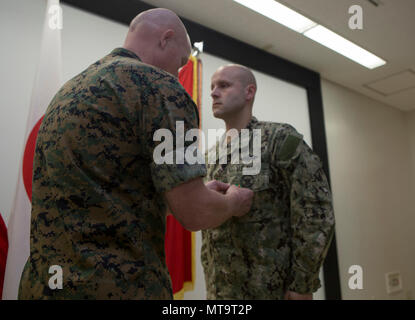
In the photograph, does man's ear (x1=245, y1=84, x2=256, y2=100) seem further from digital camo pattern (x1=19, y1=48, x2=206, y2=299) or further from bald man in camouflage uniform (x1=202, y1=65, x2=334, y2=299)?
digital camo pattern (x1=19, y1=48, x2=206, y2=299)

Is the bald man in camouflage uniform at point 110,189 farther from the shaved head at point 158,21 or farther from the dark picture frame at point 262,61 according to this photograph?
the dark picture frame at point 262,61

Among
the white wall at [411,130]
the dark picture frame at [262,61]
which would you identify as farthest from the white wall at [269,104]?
the white wall at [411,130]

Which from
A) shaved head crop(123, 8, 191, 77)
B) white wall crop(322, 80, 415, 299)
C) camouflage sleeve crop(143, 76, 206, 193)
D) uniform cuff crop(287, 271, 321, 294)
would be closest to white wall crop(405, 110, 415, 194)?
white wall crop(322, 80, 415, 299)

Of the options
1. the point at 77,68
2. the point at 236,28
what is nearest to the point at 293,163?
the point at 77,68

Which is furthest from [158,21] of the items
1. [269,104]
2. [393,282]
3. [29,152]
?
[393,282]

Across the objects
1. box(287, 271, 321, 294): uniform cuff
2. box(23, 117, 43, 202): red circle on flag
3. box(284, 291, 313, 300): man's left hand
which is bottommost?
box(284, 291, 313, 300): man's left hand

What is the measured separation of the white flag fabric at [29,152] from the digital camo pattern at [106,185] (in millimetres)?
759

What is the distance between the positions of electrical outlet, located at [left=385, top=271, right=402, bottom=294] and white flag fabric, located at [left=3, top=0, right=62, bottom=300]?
13.5 ft

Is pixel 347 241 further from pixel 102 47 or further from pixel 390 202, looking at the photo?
pixel 102 47

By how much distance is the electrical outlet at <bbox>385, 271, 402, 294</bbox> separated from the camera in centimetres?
386

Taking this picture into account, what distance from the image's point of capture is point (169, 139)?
674mm

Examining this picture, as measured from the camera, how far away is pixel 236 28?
2746mm

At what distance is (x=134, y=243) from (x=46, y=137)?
12.8 inches

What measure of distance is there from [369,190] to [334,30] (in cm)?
223
